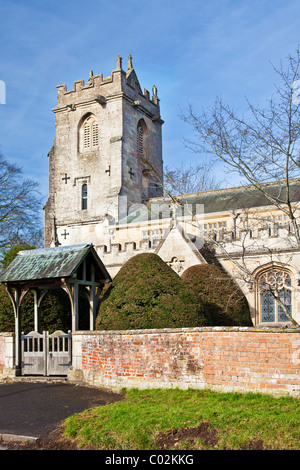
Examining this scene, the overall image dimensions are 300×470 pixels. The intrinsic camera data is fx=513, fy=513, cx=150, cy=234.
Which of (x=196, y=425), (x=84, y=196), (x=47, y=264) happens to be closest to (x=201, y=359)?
(x=196, y=425)

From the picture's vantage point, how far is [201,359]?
10258mm

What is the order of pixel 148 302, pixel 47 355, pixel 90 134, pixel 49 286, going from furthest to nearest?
pixel 90 134 < pixel 49 286 < pixel 47 355 < pixel 148 302

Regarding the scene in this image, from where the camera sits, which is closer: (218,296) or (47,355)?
(47,355)

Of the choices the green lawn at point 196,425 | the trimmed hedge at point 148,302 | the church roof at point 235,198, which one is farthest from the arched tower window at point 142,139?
the green lawn at point 196,425

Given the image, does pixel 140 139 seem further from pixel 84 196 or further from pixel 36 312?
pixel 36 312

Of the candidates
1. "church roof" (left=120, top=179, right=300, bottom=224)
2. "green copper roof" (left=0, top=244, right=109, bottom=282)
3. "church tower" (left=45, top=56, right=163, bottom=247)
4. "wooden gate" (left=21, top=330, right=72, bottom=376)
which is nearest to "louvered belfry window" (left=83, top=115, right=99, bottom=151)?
"church tower" (left=45, top=56, right=163, bottom=247)

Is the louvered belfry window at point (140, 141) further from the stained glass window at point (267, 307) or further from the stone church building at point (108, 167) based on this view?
the stained glass window at point (267, 307)

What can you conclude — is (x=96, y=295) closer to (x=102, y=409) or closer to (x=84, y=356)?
(x=84, y=356)

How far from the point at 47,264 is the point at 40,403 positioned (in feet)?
15.9

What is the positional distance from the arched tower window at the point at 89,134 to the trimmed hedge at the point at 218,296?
24.0 m

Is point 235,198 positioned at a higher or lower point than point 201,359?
higher

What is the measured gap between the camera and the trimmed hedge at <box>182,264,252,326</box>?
53.5 ft

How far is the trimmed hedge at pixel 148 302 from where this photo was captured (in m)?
12.8

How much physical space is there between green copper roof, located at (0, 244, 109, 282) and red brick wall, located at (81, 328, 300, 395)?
94.7 inches
